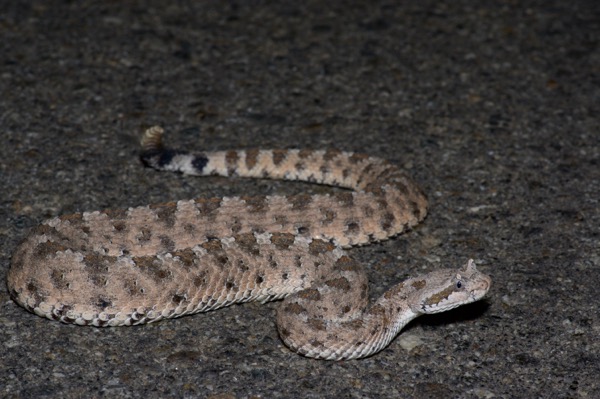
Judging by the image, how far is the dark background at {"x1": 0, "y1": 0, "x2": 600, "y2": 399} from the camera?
595 centimetres

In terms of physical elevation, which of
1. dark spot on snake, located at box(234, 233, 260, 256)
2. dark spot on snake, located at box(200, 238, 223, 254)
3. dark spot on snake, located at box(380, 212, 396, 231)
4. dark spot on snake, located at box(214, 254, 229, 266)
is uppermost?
dark spot on snake, located at box(200, 238, 223, 254)

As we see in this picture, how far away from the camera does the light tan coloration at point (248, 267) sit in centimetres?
621

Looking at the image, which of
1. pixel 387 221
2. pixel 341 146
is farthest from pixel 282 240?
pixel 341 146

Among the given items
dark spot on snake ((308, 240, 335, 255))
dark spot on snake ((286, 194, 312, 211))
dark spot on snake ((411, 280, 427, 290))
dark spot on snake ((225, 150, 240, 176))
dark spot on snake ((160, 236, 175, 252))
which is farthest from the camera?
dark spot on snake ((225, 150, 240, 176))

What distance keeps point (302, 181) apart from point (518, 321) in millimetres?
2645

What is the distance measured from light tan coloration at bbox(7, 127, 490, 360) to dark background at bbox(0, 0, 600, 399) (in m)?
0.13

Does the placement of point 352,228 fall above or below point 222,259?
below

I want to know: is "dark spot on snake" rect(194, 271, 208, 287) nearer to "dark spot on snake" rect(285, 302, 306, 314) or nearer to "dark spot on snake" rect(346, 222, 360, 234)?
"dark spot on snake" rect(285, 302, 306, 314)

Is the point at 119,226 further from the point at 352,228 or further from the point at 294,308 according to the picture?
the point at 352,228

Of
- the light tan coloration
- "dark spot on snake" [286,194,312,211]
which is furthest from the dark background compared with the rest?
"dark spot on snake" [286,194,312,211]

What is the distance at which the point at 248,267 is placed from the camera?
6723 mm

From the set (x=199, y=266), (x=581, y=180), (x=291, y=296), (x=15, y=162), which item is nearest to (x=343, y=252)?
(x=291, y=296)

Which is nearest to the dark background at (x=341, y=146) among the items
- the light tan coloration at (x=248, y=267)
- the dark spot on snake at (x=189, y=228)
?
the light tan coloration at (x=248, y=267)

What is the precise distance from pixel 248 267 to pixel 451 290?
4.69 ft
